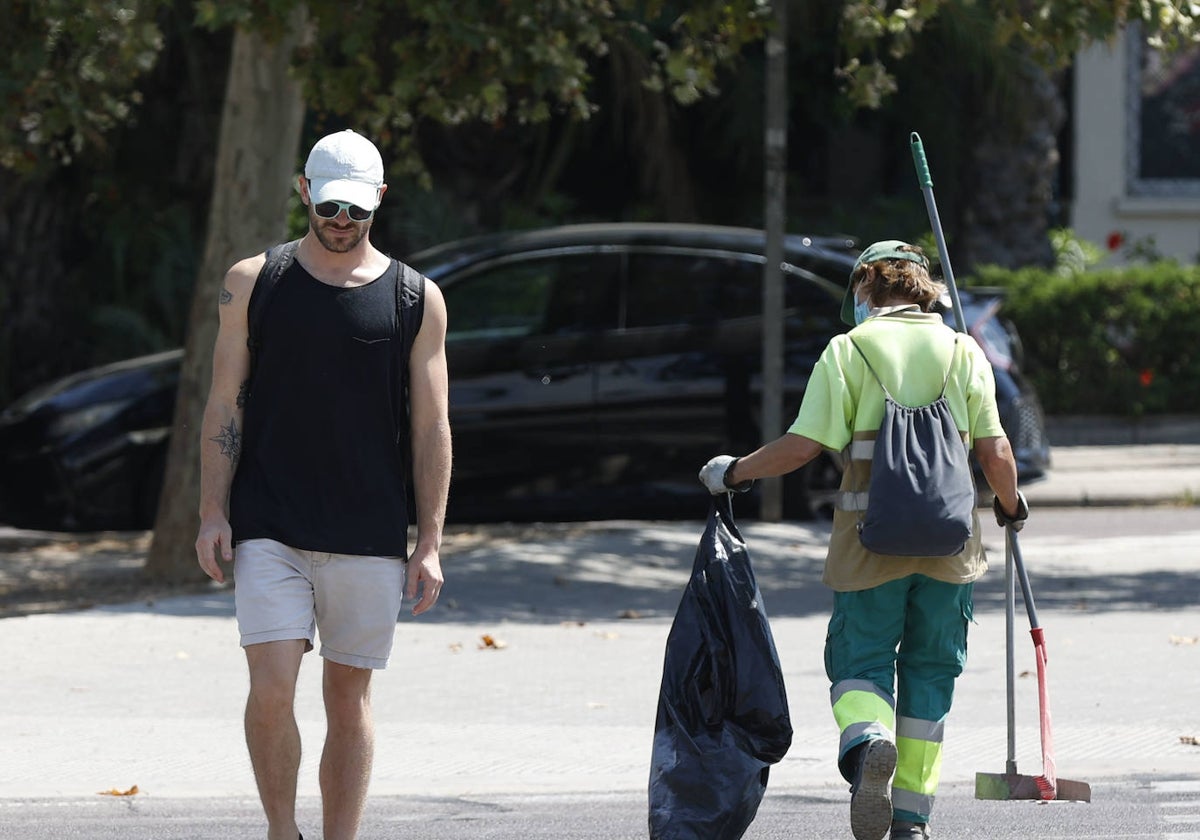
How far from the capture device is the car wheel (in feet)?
40.1

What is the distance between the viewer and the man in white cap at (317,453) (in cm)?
471

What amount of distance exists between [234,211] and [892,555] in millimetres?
5992

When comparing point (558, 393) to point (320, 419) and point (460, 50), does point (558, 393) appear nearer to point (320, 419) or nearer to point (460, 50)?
point (460, 50)

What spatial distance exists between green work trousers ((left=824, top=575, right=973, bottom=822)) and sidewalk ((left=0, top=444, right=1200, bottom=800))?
1229mm

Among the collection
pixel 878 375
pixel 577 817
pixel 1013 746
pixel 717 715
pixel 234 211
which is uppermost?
pixel 234 211

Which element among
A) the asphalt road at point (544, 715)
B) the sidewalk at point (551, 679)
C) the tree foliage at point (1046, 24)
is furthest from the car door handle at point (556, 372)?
the tree foliage at point (1046, 24)

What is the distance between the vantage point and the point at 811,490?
40.3 ft

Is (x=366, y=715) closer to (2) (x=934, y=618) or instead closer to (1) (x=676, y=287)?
(2) (x=934, y=618)

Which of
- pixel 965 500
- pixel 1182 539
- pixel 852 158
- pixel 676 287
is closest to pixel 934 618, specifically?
pixel 965 500

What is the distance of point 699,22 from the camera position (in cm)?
983

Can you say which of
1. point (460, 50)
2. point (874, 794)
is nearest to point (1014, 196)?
point (460, 50)

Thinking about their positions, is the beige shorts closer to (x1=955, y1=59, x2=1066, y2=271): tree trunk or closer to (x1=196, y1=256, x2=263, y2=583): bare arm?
(x1=196, y1=256, x2=263, y2=583): bare arm

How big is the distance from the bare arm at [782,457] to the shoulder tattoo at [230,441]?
4.20 feet

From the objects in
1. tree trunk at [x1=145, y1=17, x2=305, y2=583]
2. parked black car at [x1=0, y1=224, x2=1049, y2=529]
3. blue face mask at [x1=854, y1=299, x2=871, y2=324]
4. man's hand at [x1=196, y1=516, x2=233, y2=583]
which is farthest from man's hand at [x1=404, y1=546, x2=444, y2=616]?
parked black car at [x1=0, y1=224, x2=1049, y2=529]
